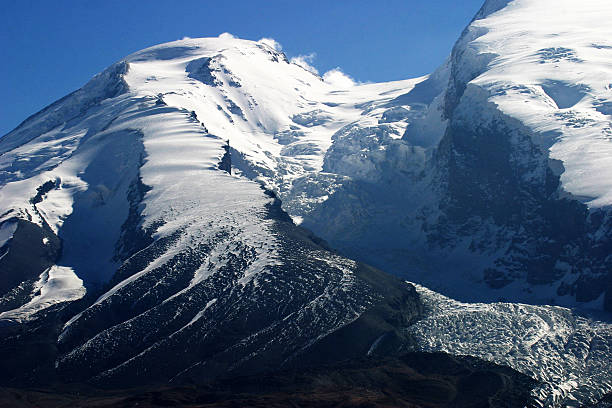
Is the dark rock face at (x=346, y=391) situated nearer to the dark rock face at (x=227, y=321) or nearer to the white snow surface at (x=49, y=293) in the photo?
the dark rock face at (x=227, y=321)

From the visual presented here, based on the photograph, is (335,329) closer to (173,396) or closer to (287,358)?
(287,358)

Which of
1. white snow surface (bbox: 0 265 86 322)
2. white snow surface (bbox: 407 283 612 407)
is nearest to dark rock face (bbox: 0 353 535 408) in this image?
white snow surface (bbox: 407 283 612 407)

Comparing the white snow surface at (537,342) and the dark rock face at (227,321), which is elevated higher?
the dark rock face at (227,321)

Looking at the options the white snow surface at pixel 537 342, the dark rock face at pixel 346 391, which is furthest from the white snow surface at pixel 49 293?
the white snow surface at pixel 537 342

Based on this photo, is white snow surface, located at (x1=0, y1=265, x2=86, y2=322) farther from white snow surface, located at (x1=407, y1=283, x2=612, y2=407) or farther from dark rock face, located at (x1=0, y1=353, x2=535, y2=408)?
white snow surface, located at (x1=407, y1=283, x2=612, y2=407)

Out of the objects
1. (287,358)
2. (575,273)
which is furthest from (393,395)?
(575,273)

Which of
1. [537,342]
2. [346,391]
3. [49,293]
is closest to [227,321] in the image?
[346,391]
